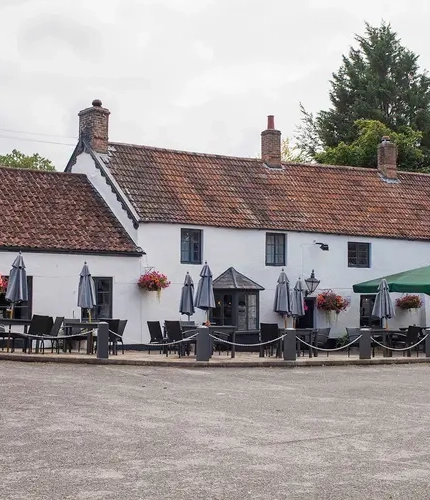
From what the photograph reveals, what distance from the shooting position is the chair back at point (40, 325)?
23.7m

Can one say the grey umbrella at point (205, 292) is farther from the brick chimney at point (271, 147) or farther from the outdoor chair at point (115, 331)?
the brick chimney at point (271, 147)

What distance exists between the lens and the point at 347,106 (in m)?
57.1

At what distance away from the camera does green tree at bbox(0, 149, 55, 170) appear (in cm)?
6500

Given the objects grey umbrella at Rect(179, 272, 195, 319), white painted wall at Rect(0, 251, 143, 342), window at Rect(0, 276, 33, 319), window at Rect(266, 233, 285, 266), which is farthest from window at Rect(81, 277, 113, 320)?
window at Rect(266, 233, 285, 266)

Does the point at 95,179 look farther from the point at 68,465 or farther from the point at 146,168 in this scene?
the point at 68,465

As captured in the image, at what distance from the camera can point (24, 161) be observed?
65.8m

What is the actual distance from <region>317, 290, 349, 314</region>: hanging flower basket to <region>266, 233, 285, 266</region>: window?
1.79m

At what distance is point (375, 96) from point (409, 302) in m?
26.2

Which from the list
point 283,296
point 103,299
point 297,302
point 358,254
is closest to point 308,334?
point 283,296

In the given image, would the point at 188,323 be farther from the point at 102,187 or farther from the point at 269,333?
the point at 102,187

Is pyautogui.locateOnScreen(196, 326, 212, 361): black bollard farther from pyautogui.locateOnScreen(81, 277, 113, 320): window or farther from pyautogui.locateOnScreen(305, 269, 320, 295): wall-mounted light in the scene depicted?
pyautogui.locateOnScreen(305, 269, 320, 295): wall-mounted light

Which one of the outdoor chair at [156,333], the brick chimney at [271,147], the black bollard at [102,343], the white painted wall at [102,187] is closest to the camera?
the black bollard at [102,343]

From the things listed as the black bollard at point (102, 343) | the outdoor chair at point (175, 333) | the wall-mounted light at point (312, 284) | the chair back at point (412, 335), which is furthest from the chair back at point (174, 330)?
the wall-mounted light at point (312, 284)

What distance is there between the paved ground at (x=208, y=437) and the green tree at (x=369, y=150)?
1039 inches
